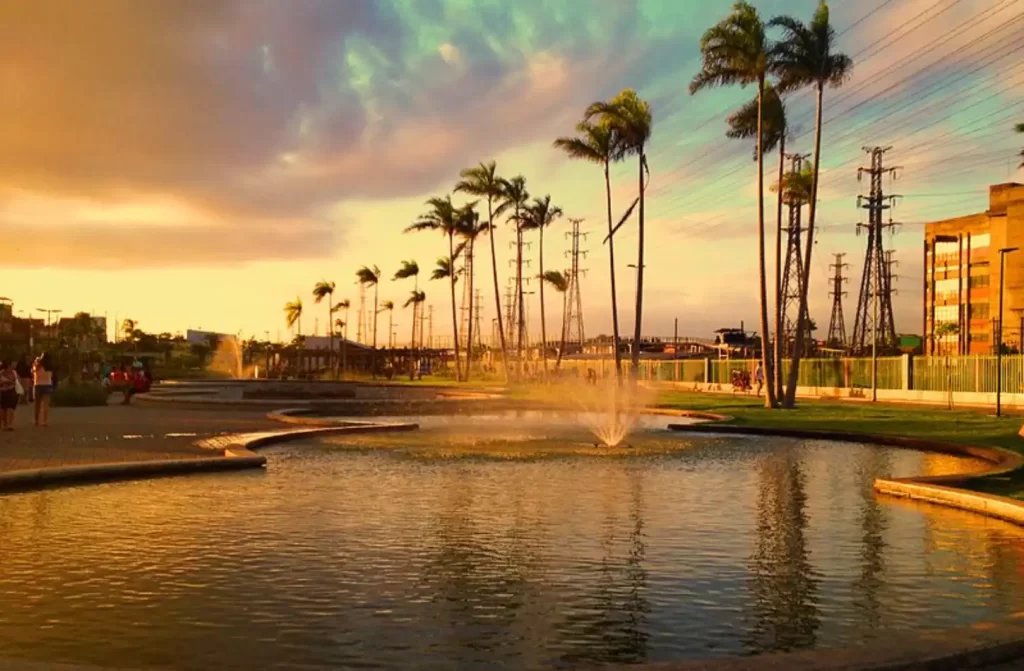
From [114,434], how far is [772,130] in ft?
109

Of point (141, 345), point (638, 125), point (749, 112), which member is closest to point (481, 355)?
point (141, 345)

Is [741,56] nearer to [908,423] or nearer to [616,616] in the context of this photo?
[908,423]

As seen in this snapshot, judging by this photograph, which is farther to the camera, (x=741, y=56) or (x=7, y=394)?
(x=741, y=56)

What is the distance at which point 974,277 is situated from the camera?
393 ft

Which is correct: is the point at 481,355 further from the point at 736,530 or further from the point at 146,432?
the point at 736,530

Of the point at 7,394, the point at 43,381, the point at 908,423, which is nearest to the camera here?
the point at 7,394

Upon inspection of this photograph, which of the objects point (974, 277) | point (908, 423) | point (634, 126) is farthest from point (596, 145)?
point (974, 277)

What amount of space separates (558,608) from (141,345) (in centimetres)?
15918

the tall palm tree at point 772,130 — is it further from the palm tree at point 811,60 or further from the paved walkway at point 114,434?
the paved walkway at point 114,434

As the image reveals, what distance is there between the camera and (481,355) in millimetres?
142500

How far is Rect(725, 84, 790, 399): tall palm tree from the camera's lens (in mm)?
45625

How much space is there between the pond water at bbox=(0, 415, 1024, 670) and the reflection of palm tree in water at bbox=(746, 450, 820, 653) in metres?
0.03

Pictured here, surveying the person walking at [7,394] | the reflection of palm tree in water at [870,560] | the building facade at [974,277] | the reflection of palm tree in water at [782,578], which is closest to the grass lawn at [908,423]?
the reflection of palm tree in water at [870,560]

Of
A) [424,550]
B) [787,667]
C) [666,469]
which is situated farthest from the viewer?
[666,469]
